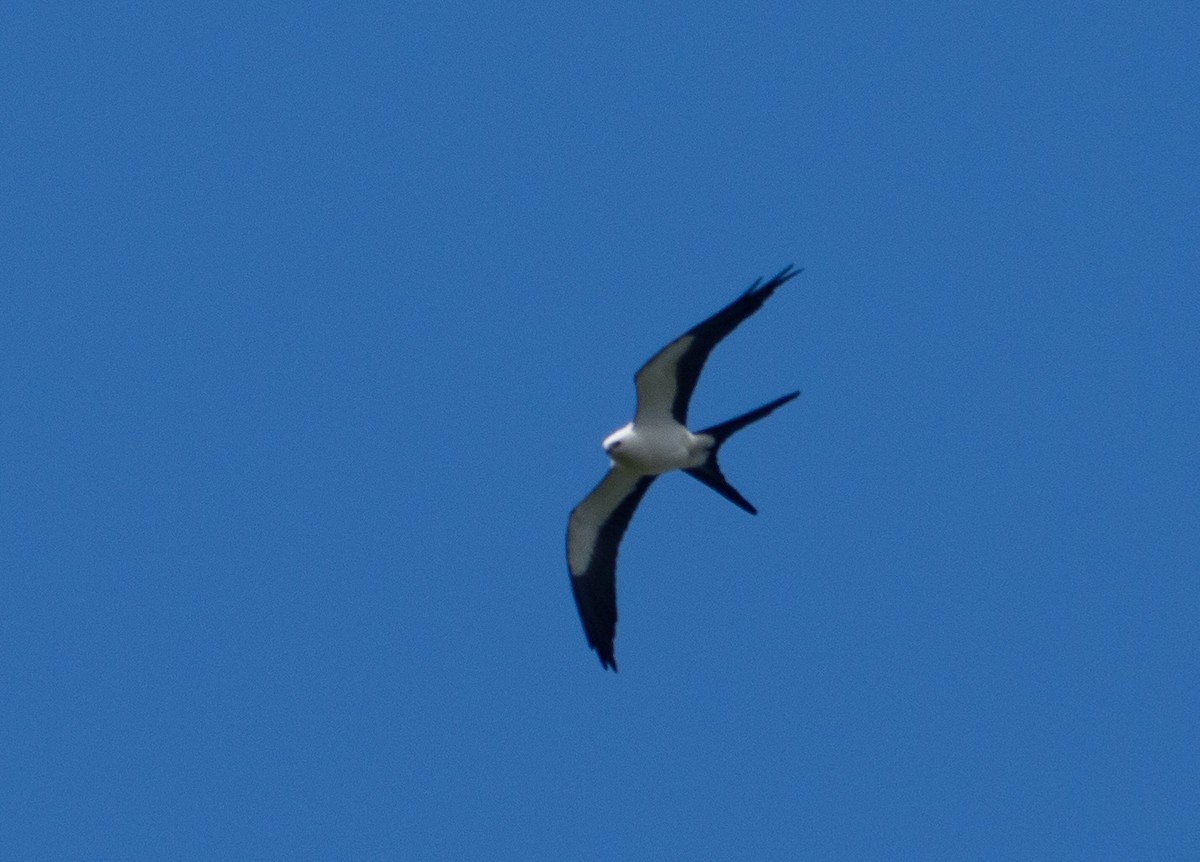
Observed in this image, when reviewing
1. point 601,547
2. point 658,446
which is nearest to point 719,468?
point 658,446

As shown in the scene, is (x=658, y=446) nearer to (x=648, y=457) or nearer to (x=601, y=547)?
(x=648, y=457)

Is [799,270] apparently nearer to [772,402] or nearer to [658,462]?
[772,402]

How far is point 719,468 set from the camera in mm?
16469

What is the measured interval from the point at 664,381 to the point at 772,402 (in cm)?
94

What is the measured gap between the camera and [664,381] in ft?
53.2

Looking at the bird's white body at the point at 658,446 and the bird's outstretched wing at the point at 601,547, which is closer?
the bird's white body at the point at 658,446

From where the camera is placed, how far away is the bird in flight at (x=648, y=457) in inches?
623

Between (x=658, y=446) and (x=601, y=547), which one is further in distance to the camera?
(x=601, y=547)

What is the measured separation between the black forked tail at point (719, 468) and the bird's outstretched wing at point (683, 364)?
299 millimetres

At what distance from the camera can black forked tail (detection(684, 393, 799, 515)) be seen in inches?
632

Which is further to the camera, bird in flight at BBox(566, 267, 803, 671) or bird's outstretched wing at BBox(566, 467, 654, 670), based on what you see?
bird's outstretched wing at BBox(566, 467, 654, 670)

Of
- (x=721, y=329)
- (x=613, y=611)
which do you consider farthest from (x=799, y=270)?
(x=613, y=611)

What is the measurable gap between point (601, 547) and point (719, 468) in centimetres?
122

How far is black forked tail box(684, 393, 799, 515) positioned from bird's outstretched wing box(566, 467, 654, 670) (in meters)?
0.61
